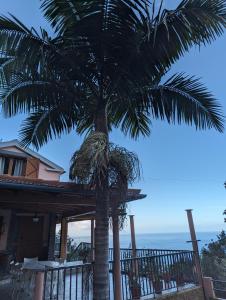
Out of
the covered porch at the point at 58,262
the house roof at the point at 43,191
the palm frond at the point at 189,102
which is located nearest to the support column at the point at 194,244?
the covered porch at the point at 58,262

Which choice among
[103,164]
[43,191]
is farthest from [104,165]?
[43,191]

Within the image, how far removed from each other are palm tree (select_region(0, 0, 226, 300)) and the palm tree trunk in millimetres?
15

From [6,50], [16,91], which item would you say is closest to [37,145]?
[16,91]

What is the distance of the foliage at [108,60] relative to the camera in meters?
4.52

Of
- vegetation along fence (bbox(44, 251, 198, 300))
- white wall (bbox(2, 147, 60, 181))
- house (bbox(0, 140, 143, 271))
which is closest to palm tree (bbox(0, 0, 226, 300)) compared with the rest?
house (bbox(0, 140, 143, 271))

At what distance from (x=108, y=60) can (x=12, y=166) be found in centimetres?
1053

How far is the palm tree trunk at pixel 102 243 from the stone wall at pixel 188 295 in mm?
3559

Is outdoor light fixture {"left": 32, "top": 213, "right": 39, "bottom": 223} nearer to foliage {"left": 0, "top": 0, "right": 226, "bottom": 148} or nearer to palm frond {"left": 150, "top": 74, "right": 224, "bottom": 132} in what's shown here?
foliage {"left": 0, "top": 0, "right": 226, "bottom": 148}

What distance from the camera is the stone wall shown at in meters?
7.19

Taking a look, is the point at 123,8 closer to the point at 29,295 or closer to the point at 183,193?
the point at 29,295

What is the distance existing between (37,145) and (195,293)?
22.0ft

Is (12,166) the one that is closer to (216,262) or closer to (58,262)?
(58,262)

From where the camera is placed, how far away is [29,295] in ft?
19.8

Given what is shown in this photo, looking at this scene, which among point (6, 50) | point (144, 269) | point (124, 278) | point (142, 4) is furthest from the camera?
point (144, 269)
